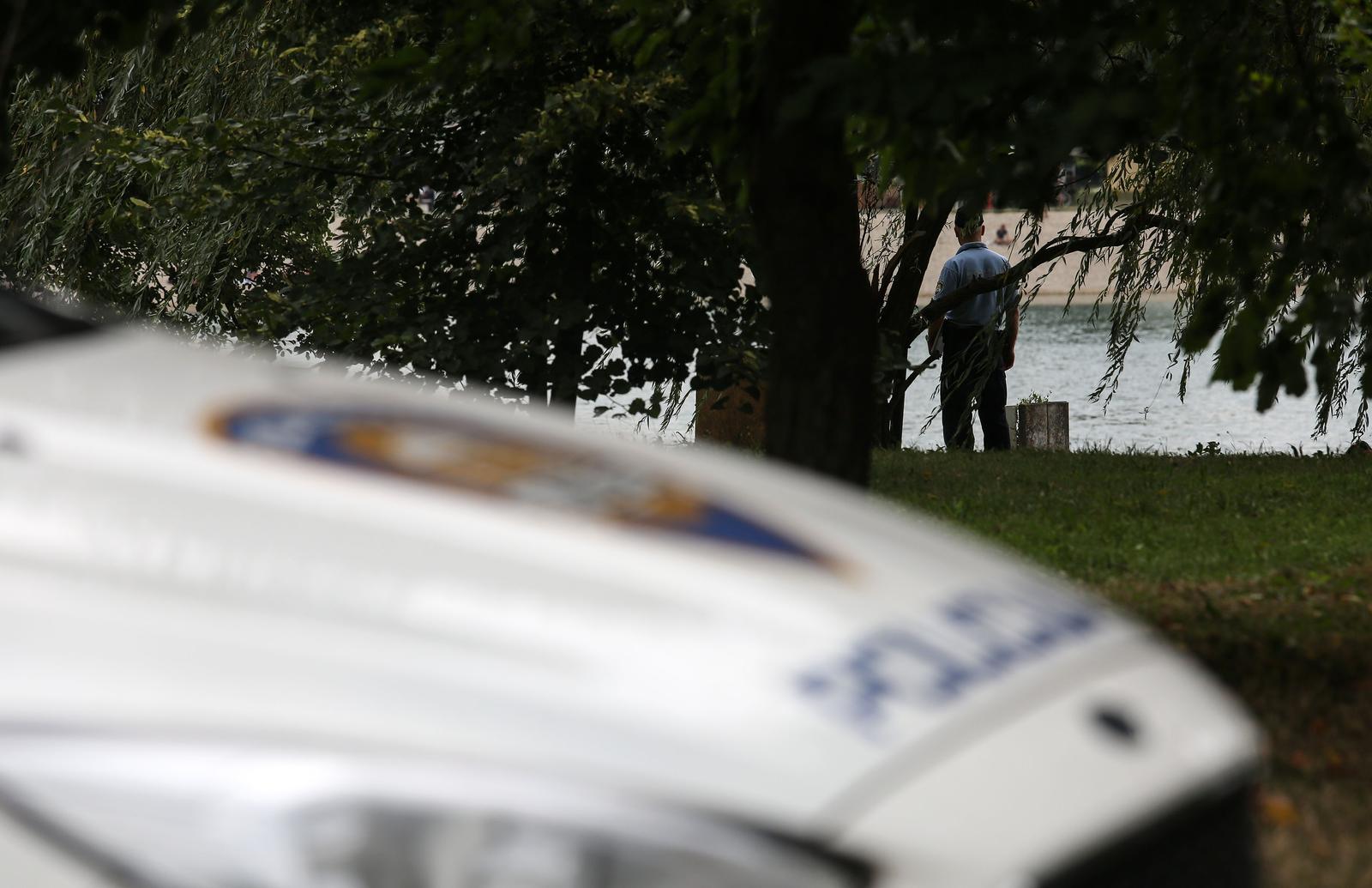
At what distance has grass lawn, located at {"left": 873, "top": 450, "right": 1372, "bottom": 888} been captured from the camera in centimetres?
330

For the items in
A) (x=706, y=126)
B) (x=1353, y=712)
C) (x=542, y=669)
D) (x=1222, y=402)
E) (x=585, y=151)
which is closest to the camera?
(x=542, y=669)

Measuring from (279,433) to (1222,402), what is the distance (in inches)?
696

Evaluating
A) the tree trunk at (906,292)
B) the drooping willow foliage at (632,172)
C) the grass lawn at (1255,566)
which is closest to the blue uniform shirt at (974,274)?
the drooping willow foliage at (632,172)

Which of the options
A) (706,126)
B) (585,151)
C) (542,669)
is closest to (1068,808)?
(542,669)

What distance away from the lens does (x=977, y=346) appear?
1201 centimetres

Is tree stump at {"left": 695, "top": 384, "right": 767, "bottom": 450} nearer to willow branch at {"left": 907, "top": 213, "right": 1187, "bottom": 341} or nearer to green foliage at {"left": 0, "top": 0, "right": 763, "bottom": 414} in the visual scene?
willow branch at {"left": 907, "top": 213, "right": 1187, "bottom": 341}

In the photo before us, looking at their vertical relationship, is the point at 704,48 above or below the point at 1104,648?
above

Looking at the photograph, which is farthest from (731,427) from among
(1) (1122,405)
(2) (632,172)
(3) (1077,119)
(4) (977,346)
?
(3) (1077,119)

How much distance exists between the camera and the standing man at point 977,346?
1188 centimetres

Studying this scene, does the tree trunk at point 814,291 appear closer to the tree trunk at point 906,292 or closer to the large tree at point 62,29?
the large tree at point 62,29

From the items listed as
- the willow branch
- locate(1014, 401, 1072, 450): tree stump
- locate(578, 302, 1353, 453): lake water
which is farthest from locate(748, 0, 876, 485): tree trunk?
locate(1014, 401, 1072, 450): tree stump

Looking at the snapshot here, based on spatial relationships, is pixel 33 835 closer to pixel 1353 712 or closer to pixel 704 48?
pixel 1353 712

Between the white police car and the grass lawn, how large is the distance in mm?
1614

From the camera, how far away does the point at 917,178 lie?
3627 mm
